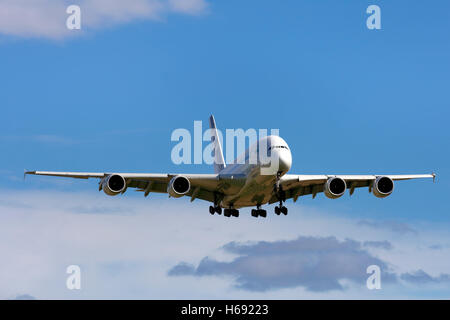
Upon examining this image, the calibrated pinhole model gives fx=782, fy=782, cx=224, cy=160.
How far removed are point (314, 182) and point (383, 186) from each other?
17.8 feet

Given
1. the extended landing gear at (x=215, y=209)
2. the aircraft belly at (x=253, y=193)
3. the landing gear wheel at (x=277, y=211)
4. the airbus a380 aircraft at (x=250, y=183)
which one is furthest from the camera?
the extended landing gear at (x=215, y=209)

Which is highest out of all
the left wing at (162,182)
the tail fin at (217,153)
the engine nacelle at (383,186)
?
the tail fin at (217,153)

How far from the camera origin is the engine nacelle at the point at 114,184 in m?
58.2

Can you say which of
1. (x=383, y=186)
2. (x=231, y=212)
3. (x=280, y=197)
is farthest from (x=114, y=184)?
(x=383, y=186)

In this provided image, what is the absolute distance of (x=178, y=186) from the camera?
59938 millimetres

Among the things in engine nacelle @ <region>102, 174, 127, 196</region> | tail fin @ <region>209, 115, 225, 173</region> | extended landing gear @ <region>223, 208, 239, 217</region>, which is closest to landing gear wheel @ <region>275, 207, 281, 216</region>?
extended landing gear @ <region>223, 208, 239, 217</region>

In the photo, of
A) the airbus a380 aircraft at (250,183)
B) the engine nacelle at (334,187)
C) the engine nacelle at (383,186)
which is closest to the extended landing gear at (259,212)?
the airbus a380 aircraft at (250,183)

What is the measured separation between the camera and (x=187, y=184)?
60.0m

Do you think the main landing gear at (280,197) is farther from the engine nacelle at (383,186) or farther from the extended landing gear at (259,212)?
the engine nacelle at (383,186)

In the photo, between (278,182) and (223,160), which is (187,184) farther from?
(223,160)

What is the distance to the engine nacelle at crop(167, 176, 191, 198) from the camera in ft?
195
